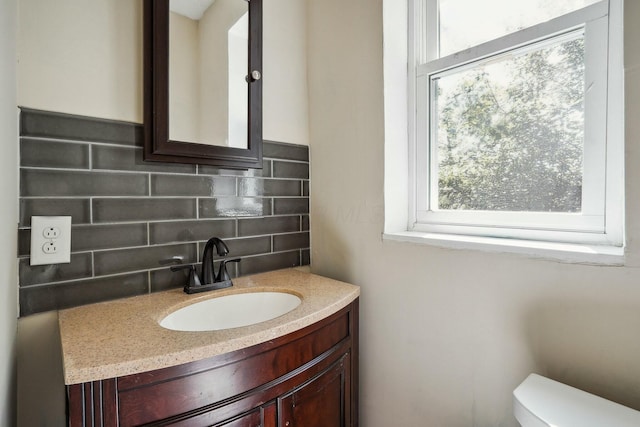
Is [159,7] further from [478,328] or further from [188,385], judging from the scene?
[478,328]

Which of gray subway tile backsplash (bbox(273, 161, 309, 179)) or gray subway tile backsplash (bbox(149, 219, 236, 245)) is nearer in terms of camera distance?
gray subway tile backsplash (bbox(149, 219, 236, 245))

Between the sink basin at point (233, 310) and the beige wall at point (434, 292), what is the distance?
1.07 ft

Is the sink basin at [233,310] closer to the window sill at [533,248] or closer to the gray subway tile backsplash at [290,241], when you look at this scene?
the gray subway tile backsplash at [290,241]

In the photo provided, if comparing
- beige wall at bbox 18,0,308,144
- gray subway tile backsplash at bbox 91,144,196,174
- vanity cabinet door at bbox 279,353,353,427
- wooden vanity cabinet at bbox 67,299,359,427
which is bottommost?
vanity cabinet door at bbox 279,353,353,427

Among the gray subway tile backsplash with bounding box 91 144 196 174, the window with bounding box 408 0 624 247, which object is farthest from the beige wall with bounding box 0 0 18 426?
the window with bounding box 408 0 624 247

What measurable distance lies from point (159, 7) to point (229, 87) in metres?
0.31

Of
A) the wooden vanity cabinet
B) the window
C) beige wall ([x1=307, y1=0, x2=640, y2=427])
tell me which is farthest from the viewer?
the window

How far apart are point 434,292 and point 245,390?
635 mm

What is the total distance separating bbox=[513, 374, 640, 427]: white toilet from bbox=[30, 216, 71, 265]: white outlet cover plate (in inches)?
47.2

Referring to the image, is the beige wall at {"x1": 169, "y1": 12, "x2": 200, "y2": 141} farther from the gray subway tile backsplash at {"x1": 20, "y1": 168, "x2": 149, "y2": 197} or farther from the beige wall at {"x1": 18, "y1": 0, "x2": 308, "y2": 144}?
the gray subway tile backsplash at {"x1": 20, "y1": 168, "x2": 149, "y2": 197}

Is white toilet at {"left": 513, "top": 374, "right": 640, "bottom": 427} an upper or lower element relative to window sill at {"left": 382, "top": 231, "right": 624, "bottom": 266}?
lower

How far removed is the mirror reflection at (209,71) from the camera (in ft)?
3.34

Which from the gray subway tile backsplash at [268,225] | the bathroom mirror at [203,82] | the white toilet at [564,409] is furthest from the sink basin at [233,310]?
the white toilet at [564,409]

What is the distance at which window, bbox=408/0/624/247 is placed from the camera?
2.56 feet
